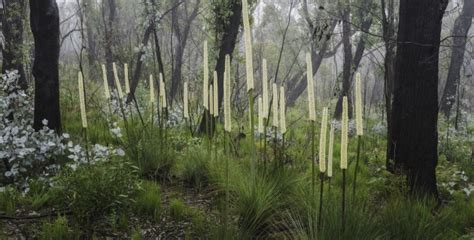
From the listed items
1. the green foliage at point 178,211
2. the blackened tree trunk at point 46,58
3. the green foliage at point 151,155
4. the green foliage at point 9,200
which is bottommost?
the green foliage at point 178,211

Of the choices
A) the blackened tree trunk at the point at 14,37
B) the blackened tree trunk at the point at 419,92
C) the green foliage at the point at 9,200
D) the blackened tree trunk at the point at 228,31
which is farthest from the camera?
the blackened tree trunk at the point at 14,37

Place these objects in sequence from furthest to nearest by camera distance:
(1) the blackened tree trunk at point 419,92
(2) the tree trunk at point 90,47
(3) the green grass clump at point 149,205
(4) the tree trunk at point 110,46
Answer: (2) the tree trunk at point 90,47 < (4) the tree trunk at point 110,46 < (1) the blackened tree trunk at point 419,92 < (3) the green grass clump at point 149,205

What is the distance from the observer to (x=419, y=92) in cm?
470

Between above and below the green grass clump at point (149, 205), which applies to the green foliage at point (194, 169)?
above

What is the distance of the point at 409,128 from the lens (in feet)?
15.7

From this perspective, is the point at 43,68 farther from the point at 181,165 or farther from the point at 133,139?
the point at 181,165

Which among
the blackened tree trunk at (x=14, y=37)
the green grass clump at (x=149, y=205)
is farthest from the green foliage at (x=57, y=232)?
the blackened tree trunk at (x=14, y=37)

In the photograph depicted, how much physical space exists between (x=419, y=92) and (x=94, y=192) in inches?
150

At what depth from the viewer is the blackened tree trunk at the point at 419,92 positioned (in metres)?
4.61

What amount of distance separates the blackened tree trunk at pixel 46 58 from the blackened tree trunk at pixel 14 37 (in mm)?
3579

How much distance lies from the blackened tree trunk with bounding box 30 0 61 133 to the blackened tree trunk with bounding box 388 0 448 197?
4.56 meters

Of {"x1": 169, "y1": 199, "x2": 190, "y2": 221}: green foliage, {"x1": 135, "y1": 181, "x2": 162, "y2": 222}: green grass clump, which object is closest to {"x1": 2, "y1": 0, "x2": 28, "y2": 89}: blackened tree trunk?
{"x1": 135, "y1": 181, "x2": 162, "y2": 222}: green grass clump

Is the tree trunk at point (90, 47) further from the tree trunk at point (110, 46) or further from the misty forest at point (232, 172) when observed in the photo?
the misty forest at point (232, 172)

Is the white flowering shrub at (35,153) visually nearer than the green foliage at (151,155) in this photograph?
Yes
